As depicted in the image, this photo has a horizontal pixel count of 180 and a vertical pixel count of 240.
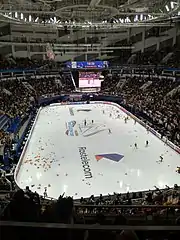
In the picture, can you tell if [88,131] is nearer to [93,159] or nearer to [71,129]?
[71,129]

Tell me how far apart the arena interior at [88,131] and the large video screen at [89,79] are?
14 centimetres

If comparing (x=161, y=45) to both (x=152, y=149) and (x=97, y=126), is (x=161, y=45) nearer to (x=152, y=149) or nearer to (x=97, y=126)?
(x=97, y=126)

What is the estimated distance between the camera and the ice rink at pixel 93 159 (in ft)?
45.8

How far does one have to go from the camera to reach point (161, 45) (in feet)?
157

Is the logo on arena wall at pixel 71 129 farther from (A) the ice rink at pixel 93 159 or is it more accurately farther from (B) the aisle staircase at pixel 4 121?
(B) the aisle staircase at pixel 4 121

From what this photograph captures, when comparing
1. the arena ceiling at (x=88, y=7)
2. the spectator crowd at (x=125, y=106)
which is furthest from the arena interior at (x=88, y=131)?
the arena ceiling at (x=88, y=7)

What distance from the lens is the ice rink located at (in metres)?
14.0

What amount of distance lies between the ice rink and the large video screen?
32.9ft

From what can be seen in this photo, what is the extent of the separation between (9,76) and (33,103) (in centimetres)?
953

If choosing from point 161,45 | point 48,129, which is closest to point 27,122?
point 48,129

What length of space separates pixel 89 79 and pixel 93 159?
21.1 meters

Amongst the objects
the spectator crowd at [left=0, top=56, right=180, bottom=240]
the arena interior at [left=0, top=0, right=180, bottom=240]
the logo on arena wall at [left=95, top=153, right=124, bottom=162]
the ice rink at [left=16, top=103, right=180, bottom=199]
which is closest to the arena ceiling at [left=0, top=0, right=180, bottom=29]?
the arena interior at [left=0, top=0, right=180, bottom=240]

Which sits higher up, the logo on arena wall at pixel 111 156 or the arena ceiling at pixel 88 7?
the arena ceiling at pixel 88 7

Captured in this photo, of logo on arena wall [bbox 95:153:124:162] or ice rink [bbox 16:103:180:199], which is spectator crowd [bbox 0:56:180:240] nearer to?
ice rink [bbox 16:103:180:199]
